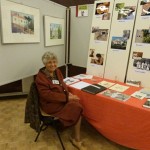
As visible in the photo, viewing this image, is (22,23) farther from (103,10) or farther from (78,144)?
(78,144)

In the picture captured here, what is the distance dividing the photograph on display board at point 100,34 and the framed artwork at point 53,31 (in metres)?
0.71

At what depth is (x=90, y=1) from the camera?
12.5ft

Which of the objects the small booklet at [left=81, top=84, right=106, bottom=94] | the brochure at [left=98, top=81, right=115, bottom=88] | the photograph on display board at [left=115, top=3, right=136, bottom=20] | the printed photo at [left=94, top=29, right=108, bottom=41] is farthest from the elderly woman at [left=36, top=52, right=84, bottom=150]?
the photograph on display board at [left=115, top=3, right=136, bottom=20]

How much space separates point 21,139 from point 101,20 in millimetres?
2027

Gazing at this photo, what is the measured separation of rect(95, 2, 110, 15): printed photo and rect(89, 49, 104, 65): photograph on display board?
58 centimetres

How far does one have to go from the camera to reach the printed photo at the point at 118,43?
2262 millimetres

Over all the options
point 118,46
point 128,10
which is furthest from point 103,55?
point 128,10

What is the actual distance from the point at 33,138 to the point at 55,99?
2.34ft

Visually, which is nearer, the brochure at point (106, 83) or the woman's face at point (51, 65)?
the woman's face at point (51, 65)

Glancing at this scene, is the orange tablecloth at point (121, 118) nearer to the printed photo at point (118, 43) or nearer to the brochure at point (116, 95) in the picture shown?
the brochure at point (116, 95)

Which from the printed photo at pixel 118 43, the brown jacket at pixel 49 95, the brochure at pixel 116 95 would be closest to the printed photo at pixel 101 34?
the printed photo at pixel 118 43

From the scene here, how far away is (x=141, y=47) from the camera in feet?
6.99

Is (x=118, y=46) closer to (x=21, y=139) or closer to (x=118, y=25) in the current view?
(x=118, y=25)

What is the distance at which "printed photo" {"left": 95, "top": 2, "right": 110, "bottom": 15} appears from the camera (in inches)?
94.6
